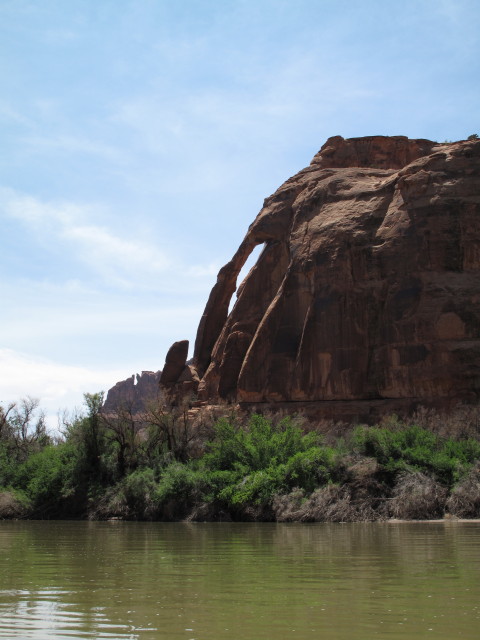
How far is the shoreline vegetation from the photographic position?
88.6 ft

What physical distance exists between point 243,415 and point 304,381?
4535 mm

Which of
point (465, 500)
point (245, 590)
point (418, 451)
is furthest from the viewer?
point (418, 451)

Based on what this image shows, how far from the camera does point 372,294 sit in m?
49.7

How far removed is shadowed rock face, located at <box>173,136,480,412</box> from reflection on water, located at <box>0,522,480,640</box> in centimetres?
3069

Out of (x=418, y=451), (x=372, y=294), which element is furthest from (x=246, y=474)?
(x=372, y=294)

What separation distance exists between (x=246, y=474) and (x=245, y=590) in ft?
67.7

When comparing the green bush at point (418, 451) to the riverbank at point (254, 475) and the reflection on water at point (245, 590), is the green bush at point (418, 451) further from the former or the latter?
the reflection on water at point (245, 590)

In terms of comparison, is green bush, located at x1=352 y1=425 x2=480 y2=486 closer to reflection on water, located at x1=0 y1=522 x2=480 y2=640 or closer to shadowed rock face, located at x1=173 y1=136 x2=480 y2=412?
reflection on water, located at x1=0 y1=522 x2=480 y2=640

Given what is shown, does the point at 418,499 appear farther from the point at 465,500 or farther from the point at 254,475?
the point at 254,475

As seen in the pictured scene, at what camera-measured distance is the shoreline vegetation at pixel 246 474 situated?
27.0 meters

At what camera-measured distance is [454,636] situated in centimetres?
630

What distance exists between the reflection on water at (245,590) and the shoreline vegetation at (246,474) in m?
10.0

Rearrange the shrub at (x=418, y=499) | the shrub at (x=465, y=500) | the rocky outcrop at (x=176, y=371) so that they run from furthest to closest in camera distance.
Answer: the rocky outcrop at (x=176, y=371)
the shrub at (x=418, y=499)
the shrub at (x=465, y=500)

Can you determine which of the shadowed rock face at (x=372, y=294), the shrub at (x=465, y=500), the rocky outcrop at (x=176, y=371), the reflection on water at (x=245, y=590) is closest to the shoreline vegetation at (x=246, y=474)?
the shrub at (x=465, y=500)
